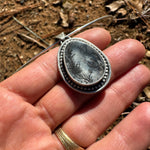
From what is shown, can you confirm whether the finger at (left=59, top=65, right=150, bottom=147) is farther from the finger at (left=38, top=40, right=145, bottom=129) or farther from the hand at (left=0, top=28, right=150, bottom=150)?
the finger at (left=38, top=40, right=145, bottom=129)

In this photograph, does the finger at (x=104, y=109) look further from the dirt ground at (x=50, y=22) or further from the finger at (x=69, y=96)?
the dirt ground at (x=50, y=22)

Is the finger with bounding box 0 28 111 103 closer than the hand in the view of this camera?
No

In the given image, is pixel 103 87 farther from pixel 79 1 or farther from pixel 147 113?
pixel 79 1

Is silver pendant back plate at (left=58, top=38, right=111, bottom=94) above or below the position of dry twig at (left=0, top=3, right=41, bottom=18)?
below

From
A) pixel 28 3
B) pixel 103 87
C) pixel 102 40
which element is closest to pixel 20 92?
pixel 103 87

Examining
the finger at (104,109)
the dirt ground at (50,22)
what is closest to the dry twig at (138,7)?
the dirt ground at (50,22)

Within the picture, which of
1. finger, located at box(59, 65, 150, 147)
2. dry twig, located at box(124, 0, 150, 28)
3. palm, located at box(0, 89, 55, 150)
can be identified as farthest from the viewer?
dry twig, located at box(124, 0, 150, 28)

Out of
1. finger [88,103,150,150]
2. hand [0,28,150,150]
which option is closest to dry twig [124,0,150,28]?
hand [0,28,150,150]
